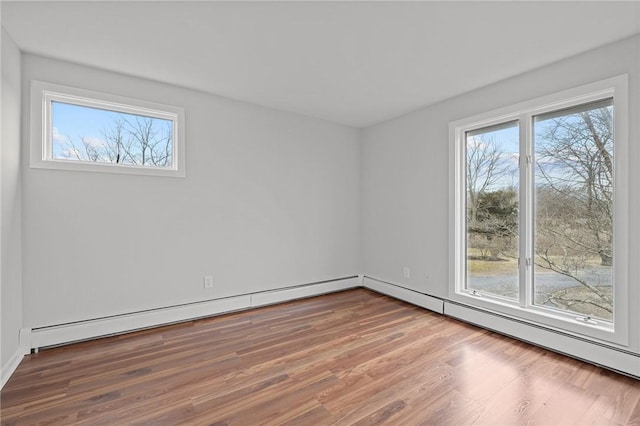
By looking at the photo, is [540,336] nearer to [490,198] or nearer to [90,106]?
[490,198]

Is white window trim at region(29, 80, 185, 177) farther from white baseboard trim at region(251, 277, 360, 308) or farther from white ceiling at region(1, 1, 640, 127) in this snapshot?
white baseboard trim at region(251, 277, 360, 308)

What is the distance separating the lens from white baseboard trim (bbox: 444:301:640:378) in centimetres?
213

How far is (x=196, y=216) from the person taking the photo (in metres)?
3.21

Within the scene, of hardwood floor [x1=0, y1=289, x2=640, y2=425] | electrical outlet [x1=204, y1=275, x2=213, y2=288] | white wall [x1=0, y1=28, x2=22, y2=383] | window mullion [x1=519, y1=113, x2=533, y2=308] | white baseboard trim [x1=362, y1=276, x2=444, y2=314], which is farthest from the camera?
white baseboard trim [x1=362, y1=276, x2=444, y2=314]

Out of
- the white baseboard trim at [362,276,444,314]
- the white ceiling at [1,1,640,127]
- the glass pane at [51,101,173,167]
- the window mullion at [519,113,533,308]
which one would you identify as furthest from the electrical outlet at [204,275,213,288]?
the window mullion at [519,113,533,308]

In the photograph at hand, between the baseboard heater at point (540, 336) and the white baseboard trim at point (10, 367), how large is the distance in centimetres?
383

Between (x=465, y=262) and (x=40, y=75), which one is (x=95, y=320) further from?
(x=465, y=262)

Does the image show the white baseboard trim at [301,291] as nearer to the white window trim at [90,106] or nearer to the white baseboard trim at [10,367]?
the white window trim at [90,106]

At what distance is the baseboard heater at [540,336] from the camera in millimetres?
2141

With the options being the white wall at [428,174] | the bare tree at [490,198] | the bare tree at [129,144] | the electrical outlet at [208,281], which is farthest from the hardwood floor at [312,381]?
the bare tree at [129,144]

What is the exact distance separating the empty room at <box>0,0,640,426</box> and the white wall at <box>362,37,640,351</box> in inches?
1.0

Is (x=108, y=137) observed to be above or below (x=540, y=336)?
above

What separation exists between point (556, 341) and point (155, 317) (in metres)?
3.74

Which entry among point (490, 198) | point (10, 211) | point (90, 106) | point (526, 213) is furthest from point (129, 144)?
point (526, 213)
